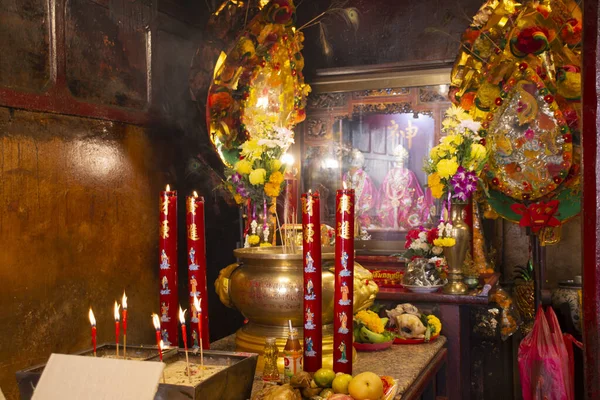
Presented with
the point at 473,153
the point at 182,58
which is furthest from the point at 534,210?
the point at 182,58

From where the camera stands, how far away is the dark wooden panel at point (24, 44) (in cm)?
247

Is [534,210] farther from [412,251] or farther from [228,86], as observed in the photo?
[228,86]

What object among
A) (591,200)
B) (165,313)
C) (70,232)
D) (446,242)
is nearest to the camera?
(591,200)

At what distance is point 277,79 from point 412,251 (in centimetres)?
139

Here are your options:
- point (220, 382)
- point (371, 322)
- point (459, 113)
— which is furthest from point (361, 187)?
point (220, 382)

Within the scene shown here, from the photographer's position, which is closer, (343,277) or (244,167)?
(343,277)

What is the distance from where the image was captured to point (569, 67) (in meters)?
3.57

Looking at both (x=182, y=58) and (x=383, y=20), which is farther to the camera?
(x=383, y=20)

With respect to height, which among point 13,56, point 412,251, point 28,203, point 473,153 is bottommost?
point 412,251

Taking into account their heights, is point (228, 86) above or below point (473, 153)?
above

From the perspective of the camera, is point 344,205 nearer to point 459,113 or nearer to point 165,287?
point 165,287

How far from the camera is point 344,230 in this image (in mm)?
1829

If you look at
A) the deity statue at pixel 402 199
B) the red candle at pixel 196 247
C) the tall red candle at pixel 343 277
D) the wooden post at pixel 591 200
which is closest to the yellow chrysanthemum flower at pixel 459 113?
the deity statue at pixel 402 199

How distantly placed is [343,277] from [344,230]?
0.44 ft
